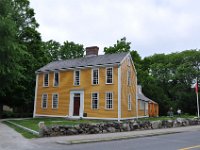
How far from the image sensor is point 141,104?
3372 cm

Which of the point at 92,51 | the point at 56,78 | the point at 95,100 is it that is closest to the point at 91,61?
the point at 92,51

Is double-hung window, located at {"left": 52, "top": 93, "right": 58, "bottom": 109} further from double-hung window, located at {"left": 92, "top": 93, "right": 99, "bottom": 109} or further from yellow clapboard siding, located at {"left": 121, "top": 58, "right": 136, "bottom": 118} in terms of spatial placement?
yellow clapboard siding, located at {"left": 121, "top": 58, "right": 136, "bottom": 118}

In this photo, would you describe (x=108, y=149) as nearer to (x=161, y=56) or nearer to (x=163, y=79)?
(x=163, y=79)

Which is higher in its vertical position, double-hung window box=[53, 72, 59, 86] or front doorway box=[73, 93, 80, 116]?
double-hung window box=[53, 72, 59, 86]

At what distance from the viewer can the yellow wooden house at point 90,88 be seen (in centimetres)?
2692

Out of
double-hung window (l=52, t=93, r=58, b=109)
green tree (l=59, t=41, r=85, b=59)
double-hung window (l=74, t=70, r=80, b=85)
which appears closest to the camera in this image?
double-hung window (l=74, t=70, r=80, b=85)

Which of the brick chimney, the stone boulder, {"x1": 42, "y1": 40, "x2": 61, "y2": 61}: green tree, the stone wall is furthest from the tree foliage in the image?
the stone boulder

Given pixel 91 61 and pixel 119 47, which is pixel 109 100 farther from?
pixel 119 47

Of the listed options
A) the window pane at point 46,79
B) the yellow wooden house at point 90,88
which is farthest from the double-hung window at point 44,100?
the window pane at point 46,79

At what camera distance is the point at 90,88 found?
2852 cm

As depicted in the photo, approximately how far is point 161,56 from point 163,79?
362 inches

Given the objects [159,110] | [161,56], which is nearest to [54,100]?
[159,110]

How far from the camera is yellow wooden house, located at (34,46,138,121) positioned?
26.9 meters

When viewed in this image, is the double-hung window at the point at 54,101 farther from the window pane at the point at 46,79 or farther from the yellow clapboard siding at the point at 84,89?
the window pane at the point at 46,79
